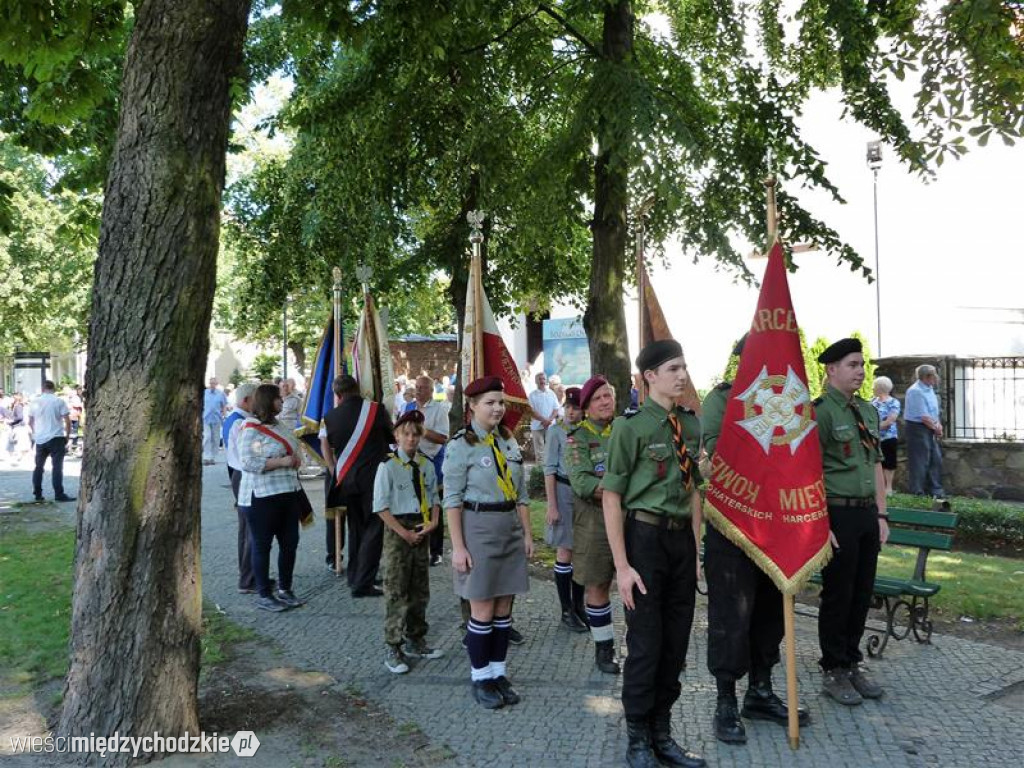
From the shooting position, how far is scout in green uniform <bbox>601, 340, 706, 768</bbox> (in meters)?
4.57

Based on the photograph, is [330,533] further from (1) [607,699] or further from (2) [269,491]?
(1) [607,699]

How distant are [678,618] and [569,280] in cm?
1152

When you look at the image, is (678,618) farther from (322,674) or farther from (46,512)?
(46,512)

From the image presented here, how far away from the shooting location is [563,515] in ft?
23.6

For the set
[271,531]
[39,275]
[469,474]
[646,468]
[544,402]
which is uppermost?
[39,275]

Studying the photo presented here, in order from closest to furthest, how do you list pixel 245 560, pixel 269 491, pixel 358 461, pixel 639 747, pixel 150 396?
pixel 639 747 < pixel 150 396 < pixel 269 491 < pixel 358 461 < pixel 245 560

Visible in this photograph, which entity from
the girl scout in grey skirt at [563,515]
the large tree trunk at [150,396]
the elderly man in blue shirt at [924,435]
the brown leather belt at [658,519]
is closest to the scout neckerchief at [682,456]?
the brown leather belt at [658,519]

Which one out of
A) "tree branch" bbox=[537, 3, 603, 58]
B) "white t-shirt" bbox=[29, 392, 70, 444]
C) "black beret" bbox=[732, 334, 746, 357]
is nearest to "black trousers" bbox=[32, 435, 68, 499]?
"white t-shirt" bbox=[29, 392, 70, 444]

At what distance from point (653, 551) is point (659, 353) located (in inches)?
39.5

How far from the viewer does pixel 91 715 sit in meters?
4.74

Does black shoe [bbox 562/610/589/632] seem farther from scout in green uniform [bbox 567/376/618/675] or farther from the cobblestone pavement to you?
scout in green uniform [bbox 567/376/618/675]

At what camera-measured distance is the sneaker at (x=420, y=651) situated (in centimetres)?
652

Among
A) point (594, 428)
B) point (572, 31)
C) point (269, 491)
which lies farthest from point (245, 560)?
point (572, 31)

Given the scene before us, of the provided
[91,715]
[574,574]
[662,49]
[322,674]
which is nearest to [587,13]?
[662,49]
